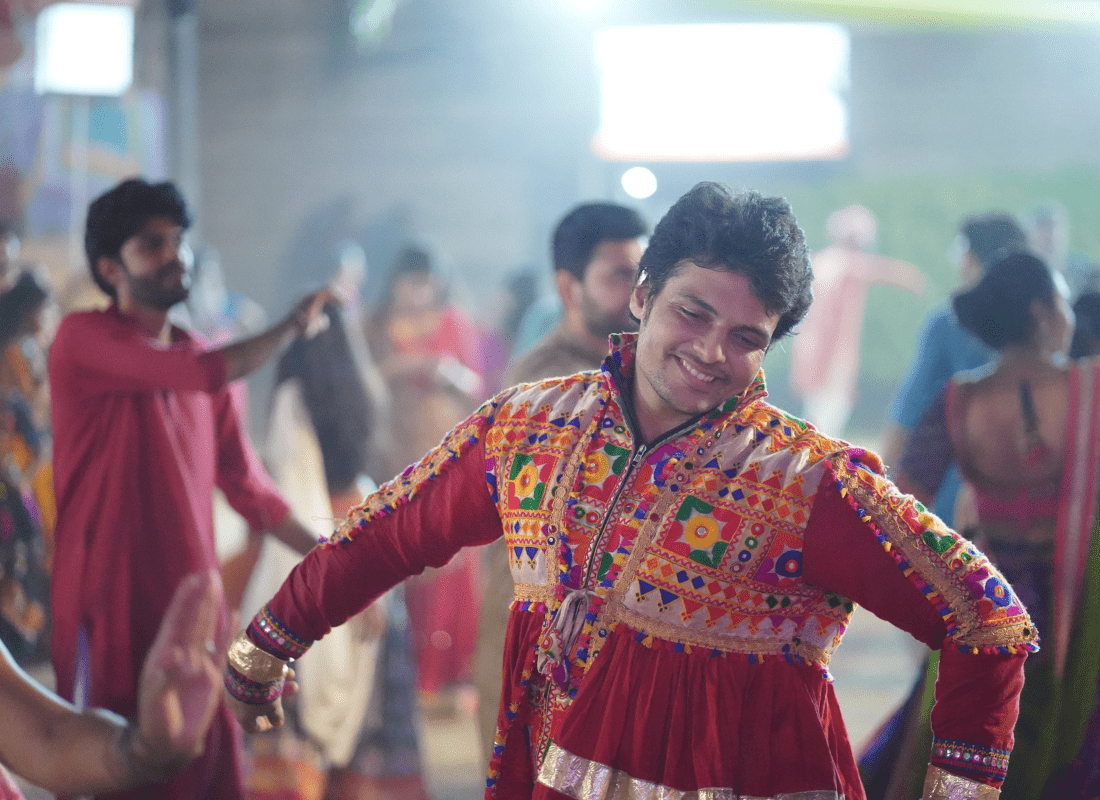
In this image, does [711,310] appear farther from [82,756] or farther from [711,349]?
[82,756]

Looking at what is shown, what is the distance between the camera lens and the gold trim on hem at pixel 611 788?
1.56m

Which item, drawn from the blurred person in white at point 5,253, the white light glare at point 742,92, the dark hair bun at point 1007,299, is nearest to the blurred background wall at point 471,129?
the white light glare at point 742,92

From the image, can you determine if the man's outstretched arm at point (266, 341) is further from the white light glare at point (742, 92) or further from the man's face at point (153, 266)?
the white light glare at point (742, 92)

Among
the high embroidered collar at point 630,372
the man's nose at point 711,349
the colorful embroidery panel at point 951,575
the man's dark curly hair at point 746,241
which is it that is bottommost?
the colorful embroidery panel at point 951,575

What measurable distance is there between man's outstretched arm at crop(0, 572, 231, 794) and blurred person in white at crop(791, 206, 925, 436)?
13.8 m

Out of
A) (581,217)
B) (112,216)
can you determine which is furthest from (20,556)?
(581,217)

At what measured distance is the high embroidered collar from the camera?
1.68 m

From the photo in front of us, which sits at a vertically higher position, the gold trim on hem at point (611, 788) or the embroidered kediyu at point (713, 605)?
the embroidered kediyu at point (713, 605)

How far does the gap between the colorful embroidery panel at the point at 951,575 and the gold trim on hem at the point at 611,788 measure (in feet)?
0.98

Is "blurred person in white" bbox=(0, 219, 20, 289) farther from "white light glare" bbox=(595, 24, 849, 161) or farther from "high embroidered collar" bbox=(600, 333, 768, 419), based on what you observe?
"white light glare" bbox=(595, 24, 849, 161)

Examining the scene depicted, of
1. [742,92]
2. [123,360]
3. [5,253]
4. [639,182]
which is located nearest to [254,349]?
[123,360]

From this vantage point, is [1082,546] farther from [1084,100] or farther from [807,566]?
[1084,100]

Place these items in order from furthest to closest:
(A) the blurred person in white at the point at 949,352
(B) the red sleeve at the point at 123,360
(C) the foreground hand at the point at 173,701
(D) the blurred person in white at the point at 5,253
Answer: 1. (D) the blurred person in white at the point at 5,253
2. (A) the blurred person in white at the point at 949,352
3. (B) the red sleeve at the point at 123,360
4. (C) the foreground hand at the point at 173,701

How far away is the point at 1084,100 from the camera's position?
17.2 m
